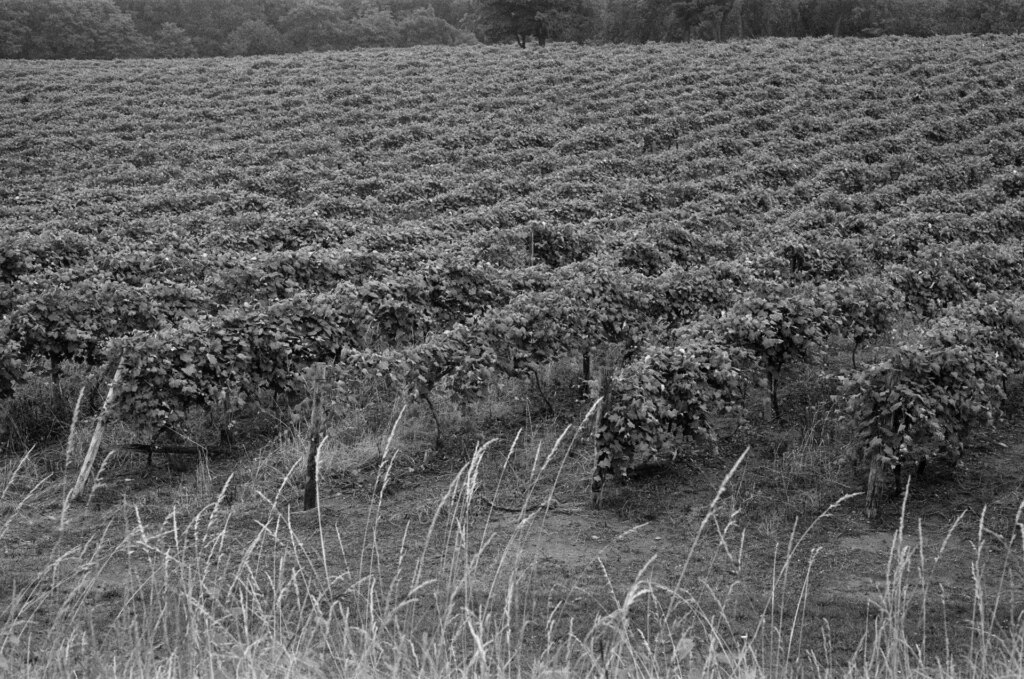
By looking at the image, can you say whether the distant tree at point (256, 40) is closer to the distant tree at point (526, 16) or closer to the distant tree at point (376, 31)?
the distant tree at point (376, 31)

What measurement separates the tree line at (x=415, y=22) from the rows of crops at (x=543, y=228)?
1148 centimetres

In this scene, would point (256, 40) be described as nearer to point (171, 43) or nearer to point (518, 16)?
point (171, 43)

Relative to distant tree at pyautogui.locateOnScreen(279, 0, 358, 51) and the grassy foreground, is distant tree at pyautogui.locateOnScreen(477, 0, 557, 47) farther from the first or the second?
the grassy foreground

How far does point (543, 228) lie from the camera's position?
12547 millimetres

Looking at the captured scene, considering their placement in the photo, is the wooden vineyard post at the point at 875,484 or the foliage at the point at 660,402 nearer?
the wooden vineyard post at the point at 875,484

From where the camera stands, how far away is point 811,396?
8297 millimetres

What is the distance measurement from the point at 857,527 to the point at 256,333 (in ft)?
16.0

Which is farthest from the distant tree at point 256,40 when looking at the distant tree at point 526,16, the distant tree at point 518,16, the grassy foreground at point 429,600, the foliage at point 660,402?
the foliage at point 660,402

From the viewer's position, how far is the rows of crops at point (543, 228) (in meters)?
7.11

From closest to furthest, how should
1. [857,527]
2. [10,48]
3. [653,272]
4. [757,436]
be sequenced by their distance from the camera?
[857,527] → [757,436] → [653,272] → [10,48]

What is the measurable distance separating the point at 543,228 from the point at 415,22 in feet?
154

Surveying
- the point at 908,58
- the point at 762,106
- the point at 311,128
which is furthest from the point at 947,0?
the point at 311,128

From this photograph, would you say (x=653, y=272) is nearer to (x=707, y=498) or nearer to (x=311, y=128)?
(x=707, y=498)

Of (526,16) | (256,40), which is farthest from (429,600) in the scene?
(256,40)
